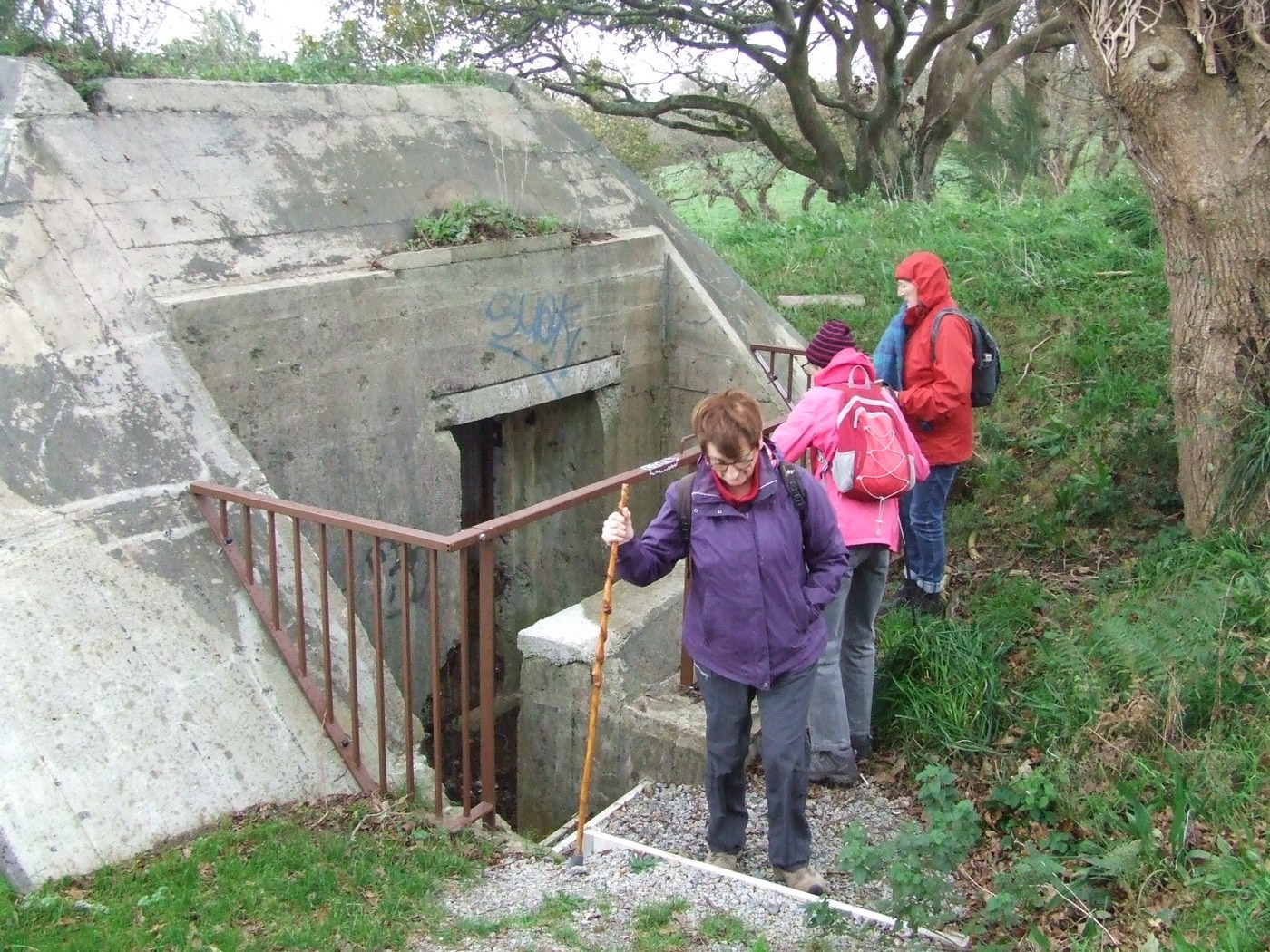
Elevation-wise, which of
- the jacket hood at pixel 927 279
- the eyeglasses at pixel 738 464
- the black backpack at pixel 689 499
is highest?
the jacket hood at pixel 927 279

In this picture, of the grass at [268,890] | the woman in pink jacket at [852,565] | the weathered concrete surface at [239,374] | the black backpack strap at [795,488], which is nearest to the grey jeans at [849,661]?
the woman in pink jacket at [852,565]

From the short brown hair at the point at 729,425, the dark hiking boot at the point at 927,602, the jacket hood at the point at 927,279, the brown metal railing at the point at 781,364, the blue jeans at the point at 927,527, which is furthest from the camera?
the brown metal railing at the point at 781,364

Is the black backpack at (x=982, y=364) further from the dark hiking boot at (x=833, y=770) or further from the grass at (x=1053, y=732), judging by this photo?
the dark hiking boot at (x=833, y=770)

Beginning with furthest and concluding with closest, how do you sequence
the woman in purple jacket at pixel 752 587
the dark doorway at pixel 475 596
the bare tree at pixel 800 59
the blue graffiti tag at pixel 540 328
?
the bare tree at pixel 800 59
the dark doorway at pixel 475 596
the blue graffiti tag at pixel 540 328
the woman in purple jacket at pixel 752 587

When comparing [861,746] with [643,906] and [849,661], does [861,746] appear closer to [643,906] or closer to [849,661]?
[849,661]

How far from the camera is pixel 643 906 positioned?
3496 millimetres

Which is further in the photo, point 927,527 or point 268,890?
point 927,527

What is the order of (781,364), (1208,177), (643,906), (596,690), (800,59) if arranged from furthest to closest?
(800,59)
(781,364)
(1208,177)
(596,690)
(643,906)

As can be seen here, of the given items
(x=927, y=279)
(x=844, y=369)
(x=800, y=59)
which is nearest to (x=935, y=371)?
(x=927, y=279)

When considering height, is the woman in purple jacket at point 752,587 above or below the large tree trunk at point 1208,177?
below

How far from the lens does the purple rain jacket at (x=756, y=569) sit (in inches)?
143

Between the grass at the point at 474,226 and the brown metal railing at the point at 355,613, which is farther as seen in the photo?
the grass at the point at 474,226

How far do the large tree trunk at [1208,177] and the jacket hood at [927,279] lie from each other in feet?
3.44

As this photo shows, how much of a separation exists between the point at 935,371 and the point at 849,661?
1.41 m
